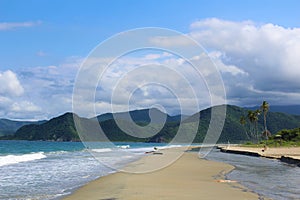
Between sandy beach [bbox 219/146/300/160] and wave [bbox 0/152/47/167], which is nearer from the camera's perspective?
wave [bbox 0/152/47/167]

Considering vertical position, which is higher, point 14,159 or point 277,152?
point 277,152

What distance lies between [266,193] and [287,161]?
2747cm

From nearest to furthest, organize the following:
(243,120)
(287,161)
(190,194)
A: 1. (190,194)
2. (287,161)
3. (243,120)

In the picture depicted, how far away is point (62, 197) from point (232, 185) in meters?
9.32

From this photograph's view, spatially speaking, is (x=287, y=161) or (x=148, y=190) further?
(x=287, y=161)

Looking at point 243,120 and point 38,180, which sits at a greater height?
point 243,120

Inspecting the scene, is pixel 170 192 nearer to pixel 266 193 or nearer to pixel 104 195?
pixel 104 195

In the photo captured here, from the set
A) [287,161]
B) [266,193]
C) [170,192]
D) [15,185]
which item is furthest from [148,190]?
[287,161]

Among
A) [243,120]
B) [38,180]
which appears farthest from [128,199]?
[243,120]

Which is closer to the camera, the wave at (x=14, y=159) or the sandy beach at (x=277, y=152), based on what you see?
the wave at (x=14, y=159)

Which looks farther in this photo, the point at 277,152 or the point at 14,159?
the point at 277,152

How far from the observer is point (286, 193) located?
18250 mm

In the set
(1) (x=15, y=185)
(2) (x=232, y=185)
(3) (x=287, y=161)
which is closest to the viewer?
(2) (x=232, y=185)

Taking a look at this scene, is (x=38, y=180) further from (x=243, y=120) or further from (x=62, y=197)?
(x=243, y=120)
